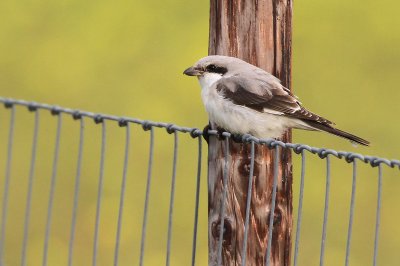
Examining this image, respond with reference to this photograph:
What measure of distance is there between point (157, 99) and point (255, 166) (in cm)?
637

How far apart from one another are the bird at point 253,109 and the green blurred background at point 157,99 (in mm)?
2890

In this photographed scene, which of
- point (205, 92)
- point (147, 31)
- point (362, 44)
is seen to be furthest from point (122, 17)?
point (205, 92)

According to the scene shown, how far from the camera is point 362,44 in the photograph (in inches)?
534

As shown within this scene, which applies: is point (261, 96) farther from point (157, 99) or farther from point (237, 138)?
point (157, 99)

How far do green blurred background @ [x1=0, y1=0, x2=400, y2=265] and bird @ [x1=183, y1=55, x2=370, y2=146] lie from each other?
114 inches

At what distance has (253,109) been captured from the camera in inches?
279

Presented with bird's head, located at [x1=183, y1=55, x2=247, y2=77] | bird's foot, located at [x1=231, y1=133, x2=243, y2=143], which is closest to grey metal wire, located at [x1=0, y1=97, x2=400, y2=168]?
bird's foot, located at [x1=231, y1=133, x2=243, y2=143]

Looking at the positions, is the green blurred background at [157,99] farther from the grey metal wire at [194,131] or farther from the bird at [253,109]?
the grey metal wire at [194,131]

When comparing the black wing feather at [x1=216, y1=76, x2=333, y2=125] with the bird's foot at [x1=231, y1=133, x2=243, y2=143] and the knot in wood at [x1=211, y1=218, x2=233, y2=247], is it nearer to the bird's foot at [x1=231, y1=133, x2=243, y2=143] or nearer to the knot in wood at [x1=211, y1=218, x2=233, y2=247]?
the bird's foot at [x1=231, y1=133, x2=243, y2=143]

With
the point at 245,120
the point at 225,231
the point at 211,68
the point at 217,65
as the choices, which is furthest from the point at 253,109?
the point at 225,231

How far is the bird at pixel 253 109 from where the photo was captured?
6887mm

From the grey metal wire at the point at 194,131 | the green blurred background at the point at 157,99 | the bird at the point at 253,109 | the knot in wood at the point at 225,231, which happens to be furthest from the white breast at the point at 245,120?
the green blurred background at the point at 157,99

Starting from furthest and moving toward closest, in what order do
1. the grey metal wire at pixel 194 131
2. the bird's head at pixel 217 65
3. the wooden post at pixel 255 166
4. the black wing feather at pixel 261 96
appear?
the black wing feather at pixel 261 96 < the bird's head at pixel 217 65 < the wooden post at pixel 255 166 < the grey metal wire at pixel 194 131

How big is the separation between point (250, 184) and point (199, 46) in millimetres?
7845
